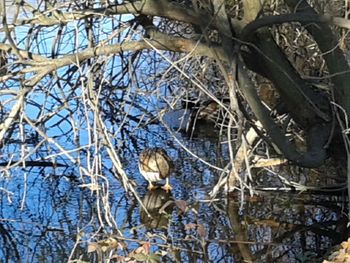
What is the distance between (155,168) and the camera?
7.82m

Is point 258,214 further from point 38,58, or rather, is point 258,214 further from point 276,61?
point 38,58

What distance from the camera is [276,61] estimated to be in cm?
642

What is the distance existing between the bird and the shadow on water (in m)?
0.11

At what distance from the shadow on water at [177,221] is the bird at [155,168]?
0.36ft

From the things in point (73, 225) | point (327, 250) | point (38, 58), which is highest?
point (38, 58)

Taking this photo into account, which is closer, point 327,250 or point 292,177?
point 327,250

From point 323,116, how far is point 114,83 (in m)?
1.79

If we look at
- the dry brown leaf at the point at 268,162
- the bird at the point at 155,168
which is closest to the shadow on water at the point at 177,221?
the bird at the point at 155,168

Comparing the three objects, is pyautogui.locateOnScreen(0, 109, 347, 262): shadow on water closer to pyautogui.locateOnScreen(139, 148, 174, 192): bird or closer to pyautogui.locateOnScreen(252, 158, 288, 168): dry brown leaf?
pyautogui.locateOnScreen(139, 148, 174, 192): bird

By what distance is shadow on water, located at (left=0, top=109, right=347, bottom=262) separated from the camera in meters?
6.18

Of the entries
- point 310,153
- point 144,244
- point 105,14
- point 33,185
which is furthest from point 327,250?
point 33,185

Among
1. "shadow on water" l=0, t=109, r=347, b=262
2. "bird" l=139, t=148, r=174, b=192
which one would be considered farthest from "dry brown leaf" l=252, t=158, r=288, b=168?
A: "bird" l=139, t=148, r=174, b=192

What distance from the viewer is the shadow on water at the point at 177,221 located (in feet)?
20.3

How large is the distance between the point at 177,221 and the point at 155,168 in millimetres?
1037
